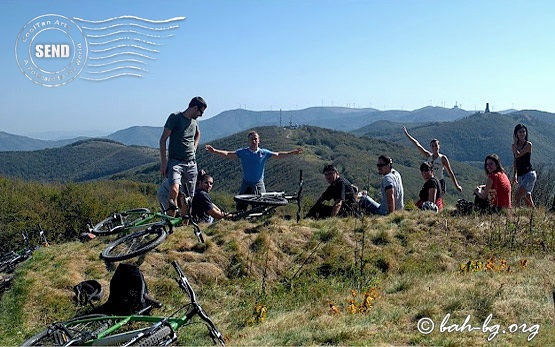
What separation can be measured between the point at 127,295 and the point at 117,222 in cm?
274

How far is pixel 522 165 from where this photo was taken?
971 centimetres

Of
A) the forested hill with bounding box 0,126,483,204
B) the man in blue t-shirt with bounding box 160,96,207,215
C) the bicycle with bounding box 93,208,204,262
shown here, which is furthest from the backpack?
the forested hill with bounding box 0,126,483,204

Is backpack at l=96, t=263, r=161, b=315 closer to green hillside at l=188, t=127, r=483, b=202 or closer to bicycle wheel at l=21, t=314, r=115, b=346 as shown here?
bicycle wheel at l=21, t=314, r=115, b=346

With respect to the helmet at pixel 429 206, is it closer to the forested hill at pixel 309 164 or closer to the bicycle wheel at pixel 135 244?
the bicycle wheel at pixel 135 244

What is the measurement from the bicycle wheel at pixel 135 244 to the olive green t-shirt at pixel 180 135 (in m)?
1.50

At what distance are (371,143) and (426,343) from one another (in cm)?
18041

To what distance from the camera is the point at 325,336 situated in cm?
477

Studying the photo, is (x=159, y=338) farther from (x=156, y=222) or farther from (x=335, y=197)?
(x=335, y=197)

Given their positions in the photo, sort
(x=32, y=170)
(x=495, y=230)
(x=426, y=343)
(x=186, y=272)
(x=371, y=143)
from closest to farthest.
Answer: (x=426, y=343)
(x=186, y=272)
(x=495, y=230)
(x=371, y=143)
(x=32, y=170)

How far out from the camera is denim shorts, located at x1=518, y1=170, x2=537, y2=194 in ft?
32.0

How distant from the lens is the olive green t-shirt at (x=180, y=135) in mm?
8555

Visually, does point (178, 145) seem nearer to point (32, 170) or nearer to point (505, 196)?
point (505, 196)

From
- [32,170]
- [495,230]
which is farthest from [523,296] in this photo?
[32,170]

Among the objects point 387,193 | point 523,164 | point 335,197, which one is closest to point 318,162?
point 523,164
